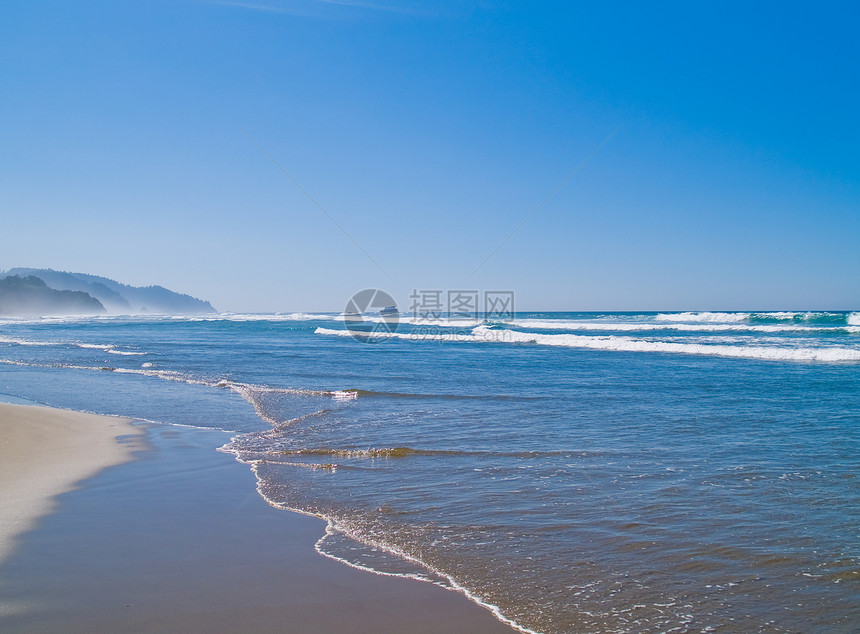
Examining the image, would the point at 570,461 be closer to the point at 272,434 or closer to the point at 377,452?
the point at 377,452

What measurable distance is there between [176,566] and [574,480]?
13.0 feet

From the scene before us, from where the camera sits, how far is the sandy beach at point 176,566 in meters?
3.11

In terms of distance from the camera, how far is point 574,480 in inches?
228

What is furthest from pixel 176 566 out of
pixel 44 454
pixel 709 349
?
pixel 709 349

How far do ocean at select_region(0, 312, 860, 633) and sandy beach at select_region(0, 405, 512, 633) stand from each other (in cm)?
31

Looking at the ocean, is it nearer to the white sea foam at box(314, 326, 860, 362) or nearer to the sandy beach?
the sandy beach

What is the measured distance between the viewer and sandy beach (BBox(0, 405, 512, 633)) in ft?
10.2

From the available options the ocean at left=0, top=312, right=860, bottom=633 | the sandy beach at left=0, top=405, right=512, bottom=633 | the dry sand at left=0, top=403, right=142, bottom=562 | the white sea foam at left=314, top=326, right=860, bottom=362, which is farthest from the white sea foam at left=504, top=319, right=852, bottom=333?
the sandy beach at left=0, top=405, right=512, bottom=633

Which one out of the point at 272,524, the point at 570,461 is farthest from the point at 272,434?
the point at 570,461

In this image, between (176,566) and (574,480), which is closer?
(176,566)

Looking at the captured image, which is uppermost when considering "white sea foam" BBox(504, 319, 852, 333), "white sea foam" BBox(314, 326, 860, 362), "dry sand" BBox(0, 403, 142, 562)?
"white sea foam" BBox(504, 319, 852, 333)

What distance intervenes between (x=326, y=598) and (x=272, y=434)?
18.4 feet

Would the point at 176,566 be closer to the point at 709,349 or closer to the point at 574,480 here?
the point at 574,480

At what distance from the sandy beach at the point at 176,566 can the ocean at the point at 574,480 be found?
31 cm
